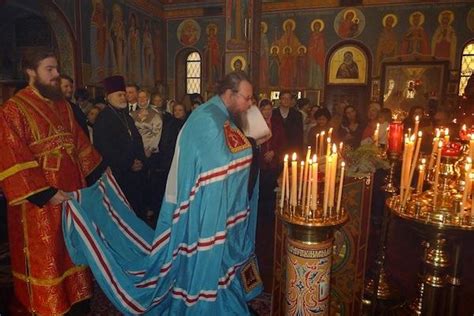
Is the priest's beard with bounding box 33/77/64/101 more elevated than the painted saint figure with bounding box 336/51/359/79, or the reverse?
the painted saint figure with bounding box 336/51/359/79

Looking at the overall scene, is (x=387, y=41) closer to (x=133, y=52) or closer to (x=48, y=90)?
(x=133, y=52)

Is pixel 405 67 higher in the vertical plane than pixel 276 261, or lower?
higher

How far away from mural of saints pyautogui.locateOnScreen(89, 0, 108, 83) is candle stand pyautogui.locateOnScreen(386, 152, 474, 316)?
8792 millimetres

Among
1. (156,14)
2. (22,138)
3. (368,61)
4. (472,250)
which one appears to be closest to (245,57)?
(472,250)

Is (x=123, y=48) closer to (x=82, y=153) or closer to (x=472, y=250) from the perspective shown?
(x=82, y=153)

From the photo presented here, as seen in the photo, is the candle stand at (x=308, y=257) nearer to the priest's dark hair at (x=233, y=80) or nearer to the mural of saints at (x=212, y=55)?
the priest's dark hair at (x=233, y=80)

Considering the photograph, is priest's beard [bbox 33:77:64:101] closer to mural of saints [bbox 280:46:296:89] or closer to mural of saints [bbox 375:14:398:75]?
mural of saints [bbox 280:46:296:89]

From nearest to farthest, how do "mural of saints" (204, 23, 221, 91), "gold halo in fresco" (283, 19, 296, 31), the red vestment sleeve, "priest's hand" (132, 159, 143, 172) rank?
the red vestment sleeve → "priest's hand" (132, 159, 143, 172) → "gold halo in fresco" (283, 19, 296, 31) → "mural of saints" (204, 23, 221, 91)

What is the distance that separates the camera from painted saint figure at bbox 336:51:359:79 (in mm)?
11625

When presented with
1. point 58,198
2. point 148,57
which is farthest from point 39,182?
point 148,57

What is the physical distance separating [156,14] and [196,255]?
459 inches

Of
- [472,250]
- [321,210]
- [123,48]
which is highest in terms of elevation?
[123,48]

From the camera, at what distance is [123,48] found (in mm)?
10539

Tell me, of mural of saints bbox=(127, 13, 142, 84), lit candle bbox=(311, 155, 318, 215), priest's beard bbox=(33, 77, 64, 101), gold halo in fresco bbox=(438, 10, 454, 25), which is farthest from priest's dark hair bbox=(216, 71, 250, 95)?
gold halo in fresco bbox=(438, 10, 454, 25)
